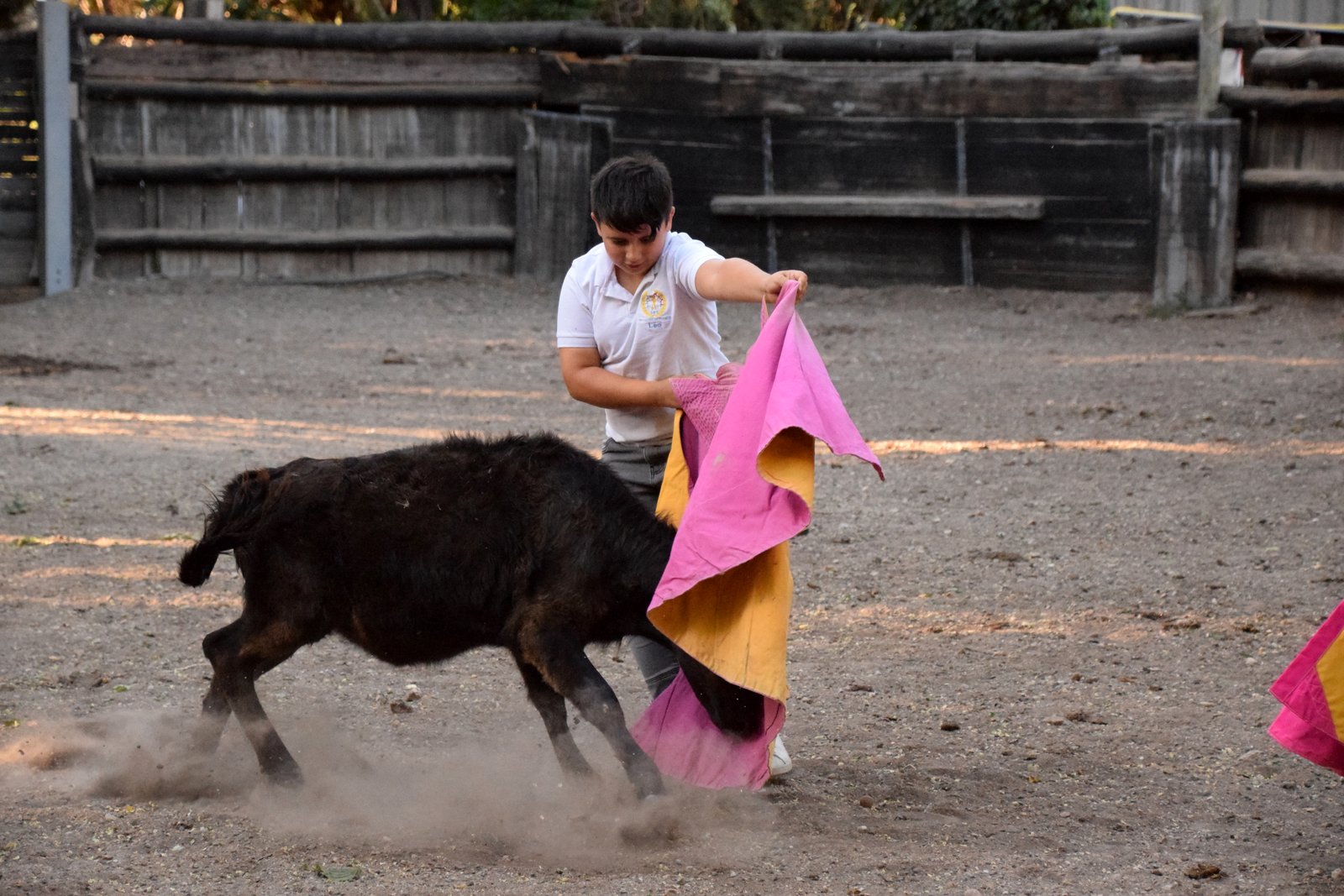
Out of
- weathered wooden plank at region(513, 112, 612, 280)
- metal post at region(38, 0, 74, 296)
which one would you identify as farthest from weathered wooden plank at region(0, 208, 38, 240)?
weathered wooden plank at region(513, 112, 612, 280)

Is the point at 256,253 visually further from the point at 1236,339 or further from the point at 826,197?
the point at 1236,339

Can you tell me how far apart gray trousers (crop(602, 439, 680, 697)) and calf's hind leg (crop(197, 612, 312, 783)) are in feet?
3.17

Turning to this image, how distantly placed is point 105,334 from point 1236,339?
8828 millimetres

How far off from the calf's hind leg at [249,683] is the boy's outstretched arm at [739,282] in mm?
1532

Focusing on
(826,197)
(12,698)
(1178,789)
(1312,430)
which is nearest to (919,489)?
(1312,430)

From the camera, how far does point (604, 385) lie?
4176mm

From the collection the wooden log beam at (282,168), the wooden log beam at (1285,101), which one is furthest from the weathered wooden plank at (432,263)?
the wooden log beam at (1285,101)

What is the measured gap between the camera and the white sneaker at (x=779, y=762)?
4.25m

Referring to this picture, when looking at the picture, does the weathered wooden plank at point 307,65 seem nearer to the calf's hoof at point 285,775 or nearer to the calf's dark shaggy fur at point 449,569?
the calf's dark shaggy fur at point 449,569

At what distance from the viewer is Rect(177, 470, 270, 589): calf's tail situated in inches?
169

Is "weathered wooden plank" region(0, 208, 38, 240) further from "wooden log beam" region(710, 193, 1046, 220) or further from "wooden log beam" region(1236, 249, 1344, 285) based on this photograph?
"wooden log beam" region(1236, 249, 1344, 285)

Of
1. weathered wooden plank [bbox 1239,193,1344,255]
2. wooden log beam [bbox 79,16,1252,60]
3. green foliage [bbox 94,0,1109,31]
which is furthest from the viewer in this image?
green foliage [bbox 94,0,1109,31]

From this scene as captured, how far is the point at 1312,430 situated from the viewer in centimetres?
862

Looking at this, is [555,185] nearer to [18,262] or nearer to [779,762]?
[18,262]
